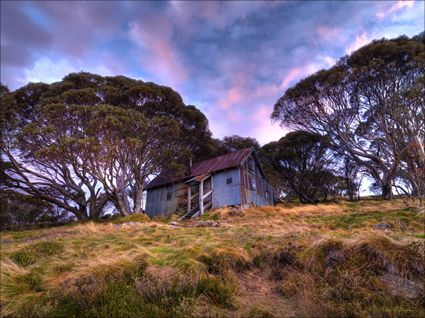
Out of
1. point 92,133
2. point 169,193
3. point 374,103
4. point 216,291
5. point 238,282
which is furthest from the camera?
point 169,193

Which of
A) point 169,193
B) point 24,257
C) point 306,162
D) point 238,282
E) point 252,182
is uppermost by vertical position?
point 306,162

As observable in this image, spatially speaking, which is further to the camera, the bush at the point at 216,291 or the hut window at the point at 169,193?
the hut window at the point at 169,193

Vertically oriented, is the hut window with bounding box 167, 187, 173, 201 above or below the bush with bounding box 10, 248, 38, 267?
above

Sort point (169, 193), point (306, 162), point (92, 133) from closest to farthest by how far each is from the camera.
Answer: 1. point (92, 133)
2. point (169, 193)
3. point (306, 162)

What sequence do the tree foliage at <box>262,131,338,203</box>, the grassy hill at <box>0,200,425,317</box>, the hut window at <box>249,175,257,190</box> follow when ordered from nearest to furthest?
the grassy hill at <box>0,200,425,317</box> → the hut window at <box>249,175,257,190</box> → the tree foliage at <box>262,131,338,203</box>

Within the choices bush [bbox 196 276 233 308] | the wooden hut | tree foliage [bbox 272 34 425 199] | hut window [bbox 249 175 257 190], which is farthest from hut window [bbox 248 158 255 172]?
bush [bbox 196 276 233 308]

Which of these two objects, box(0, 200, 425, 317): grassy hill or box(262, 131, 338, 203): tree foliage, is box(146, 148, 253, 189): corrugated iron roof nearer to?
box(262, 131, 338, 203): tree foliage

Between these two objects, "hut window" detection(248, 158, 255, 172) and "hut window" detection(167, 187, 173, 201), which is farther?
"hut window" detection(167, 187, 173, 201)

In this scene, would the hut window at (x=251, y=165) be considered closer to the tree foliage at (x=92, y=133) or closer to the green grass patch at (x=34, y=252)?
the tree foliage at (x=92, y=133)

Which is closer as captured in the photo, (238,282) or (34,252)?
(238,282)

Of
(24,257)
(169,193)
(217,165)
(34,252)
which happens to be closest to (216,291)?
(24,257)

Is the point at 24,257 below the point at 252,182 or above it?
below

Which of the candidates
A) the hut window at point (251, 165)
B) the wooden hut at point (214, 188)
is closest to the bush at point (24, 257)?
the wooden hut at point (214, 188)

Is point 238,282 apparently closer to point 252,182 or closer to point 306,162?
point 252,182
